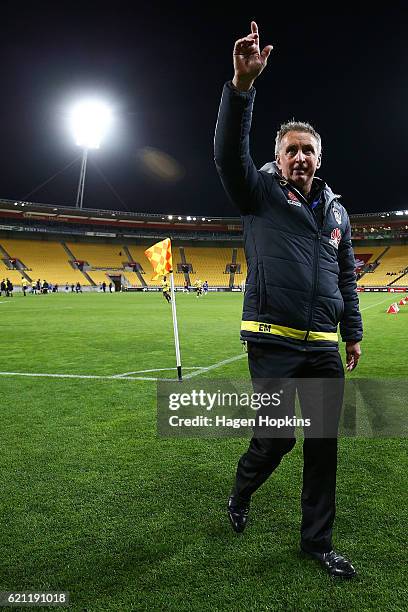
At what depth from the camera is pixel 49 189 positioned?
72625 mm

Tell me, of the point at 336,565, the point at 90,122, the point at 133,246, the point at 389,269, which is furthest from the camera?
the point at 133,246

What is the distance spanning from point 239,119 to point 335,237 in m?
0.89

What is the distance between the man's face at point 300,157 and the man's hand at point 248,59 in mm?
475

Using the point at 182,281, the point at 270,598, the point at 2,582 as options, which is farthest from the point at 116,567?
the point at 182,281

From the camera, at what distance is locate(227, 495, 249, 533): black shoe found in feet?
8.80

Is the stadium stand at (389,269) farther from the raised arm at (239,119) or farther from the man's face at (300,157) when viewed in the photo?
the raised arm at (239,119)

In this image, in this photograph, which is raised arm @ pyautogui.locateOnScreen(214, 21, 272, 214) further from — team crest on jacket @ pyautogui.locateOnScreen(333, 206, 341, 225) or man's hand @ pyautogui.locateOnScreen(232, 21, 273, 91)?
team crest on jacket @ pyautogui.locateOnScreen(333, 206, 341, 225)

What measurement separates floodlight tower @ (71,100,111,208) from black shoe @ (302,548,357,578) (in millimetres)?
61337

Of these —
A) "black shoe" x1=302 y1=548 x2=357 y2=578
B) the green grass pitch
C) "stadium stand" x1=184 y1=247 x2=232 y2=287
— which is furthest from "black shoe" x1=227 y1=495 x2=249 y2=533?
"stadium stand" x1=184 y1=247 x2=232 y2=287

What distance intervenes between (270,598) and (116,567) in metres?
0.77

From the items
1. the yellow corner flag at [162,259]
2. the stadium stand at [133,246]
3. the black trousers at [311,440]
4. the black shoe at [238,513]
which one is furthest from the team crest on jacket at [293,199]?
the stadium stand at [133,246]

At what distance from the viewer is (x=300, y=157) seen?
243 centimetres

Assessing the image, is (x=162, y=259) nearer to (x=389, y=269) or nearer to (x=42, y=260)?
(x=42, y=260)

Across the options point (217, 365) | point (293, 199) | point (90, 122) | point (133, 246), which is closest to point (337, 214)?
point (293, 199)
